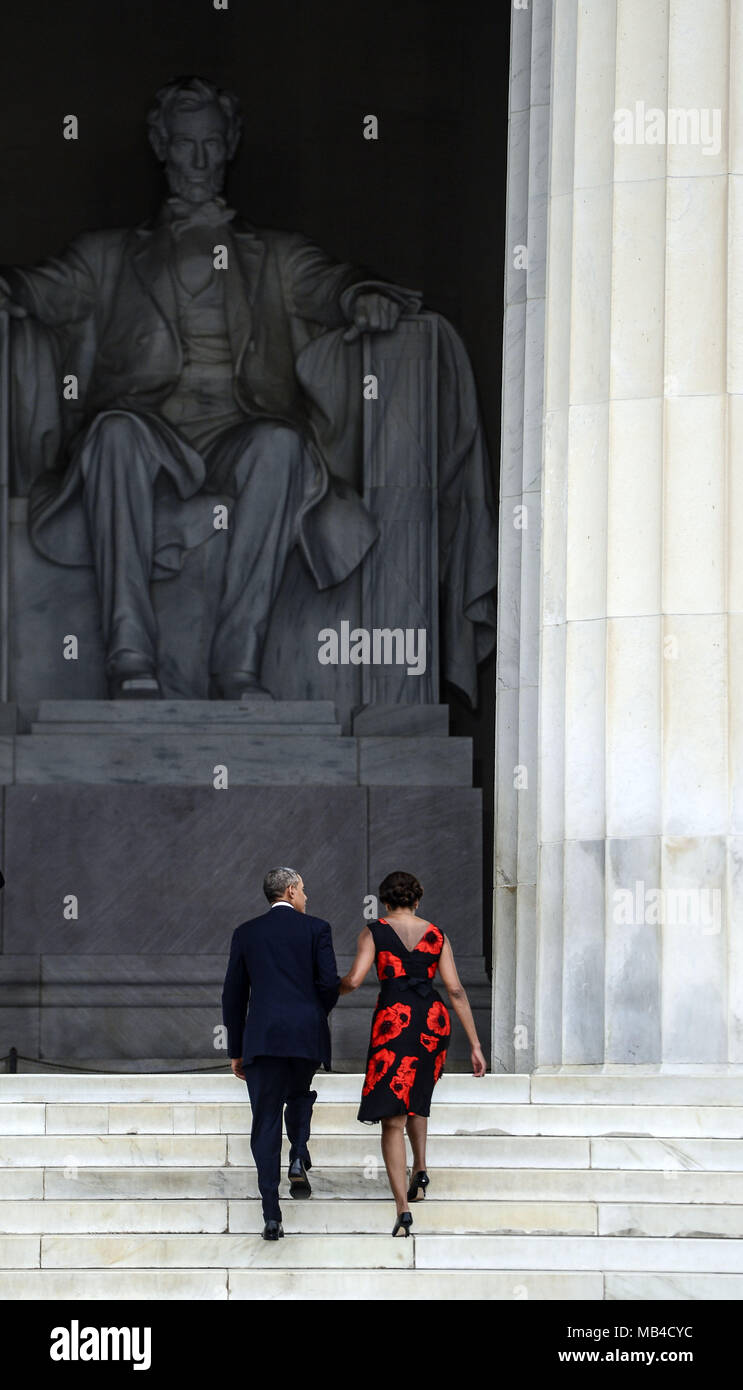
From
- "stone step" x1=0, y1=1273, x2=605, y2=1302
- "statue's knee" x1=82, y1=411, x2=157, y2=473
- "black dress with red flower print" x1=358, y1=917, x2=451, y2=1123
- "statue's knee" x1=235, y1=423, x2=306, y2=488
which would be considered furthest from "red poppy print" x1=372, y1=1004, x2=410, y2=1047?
"statue's knee" x1=82, y1=411, x2=157, y2=473

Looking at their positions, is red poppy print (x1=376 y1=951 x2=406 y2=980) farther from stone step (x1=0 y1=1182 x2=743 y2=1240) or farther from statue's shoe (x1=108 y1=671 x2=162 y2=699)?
statue's shoe (x1=108 y1=671 x2=162 y2=699)

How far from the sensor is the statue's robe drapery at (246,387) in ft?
63.9

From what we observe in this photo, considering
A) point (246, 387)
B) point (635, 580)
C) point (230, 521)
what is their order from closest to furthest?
point (635, 580), point (230, 521), point (246, 387)

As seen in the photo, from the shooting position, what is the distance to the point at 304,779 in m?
18.6

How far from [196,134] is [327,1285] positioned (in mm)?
11761

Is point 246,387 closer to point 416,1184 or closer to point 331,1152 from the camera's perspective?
point 331,1152

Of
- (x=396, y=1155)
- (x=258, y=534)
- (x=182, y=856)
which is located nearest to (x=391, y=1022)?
(x=396, y=1155)

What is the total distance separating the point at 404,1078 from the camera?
10.7m

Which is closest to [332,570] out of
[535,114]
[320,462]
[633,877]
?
[320,462]

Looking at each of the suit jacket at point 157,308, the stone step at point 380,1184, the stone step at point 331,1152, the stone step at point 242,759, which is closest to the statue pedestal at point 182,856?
the stone step at point 242,759

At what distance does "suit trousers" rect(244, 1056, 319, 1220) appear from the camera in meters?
10.5

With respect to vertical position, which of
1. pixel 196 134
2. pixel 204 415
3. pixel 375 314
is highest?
pixel 196 134

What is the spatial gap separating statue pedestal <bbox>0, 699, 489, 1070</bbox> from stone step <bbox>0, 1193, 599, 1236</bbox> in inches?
267
